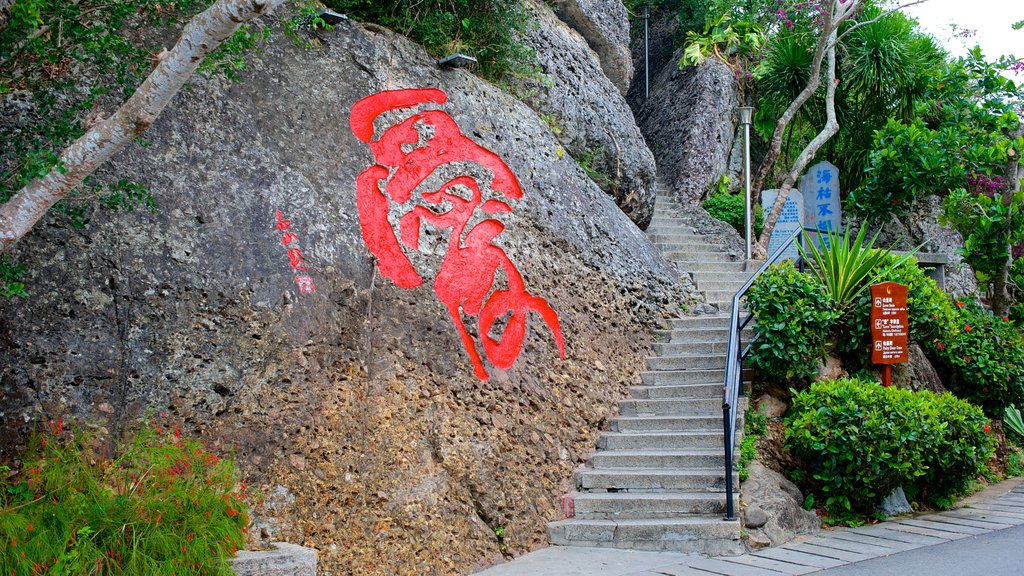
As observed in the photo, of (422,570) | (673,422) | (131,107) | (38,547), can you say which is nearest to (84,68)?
(131,107)

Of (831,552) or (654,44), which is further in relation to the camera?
(654,44)

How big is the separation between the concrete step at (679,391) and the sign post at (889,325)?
4.71 feet

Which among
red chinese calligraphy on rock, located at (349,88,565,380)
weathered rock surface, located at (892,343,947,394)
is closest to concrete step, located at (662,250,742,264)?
weathered rock surface, located at (892,343,947,394)

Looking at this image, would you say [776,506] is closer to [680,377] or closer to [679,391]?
[679,391]

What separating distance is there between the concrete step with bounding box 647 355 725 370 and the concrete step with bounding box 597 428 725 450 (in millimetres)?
1100

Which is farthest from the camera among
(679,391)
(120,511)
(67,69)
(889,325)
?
(679,391)

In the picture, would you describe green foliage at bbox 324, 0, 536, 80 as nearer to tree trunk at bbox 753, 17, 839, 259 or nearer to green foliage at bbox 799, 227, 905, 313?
green foliage at bbox 799, 227, 905, 313

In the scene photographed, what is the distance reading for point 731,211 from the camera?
43.3ft

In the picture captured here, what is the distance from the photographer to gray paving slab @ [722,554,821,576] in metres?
5.29

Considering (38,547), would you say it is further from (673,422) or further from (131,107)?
(673,422)

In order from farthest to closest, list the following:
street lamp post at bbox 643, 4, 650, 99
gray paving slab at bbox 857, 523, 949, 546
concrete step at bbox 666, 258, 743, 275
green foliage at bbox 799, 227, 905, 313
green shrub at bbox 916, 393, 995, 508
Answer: street lamp post at bbox 643, 4, 650, 99, concrete step at bbox 666, 258, 743, 275, green foliage at bbox 799, 227, 905, 313, green shrub at bbox 916, 393, 995, 508, gray paving slab at bbox 857, 523, 949, 546

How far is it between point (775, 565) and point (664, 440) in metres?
1.78

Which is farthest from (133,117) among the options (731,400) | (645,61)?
(645,61)

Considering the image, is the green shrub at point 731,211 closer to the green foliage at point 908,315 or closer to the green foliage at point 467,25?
the green foliage at point 908,315
